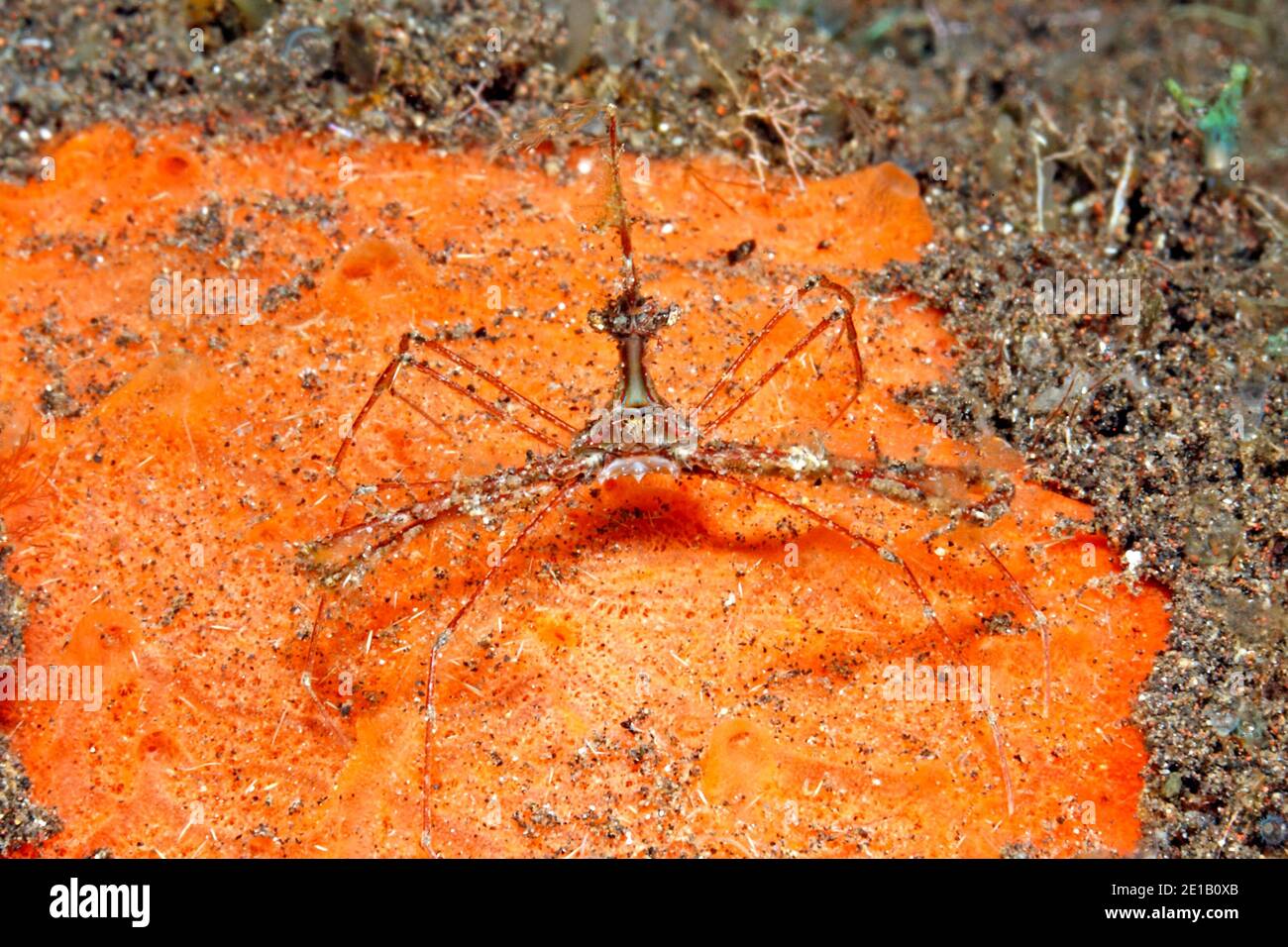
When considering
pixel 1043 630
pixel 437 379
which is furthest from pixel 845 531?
pixel 437 379

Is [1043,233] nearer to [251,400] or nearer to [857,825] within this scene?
[857,825]

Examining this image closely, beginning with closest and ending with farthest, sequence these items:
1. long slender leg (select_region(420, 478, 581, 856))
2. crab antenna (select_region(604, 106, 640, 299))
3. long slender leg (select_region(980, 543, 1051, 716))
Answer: long slender leg (select_region(420, 478, 581, 856)) < long slender leg (select_region(980, 543, 1051, 716)) < crab antenna (select_region(604, 106, 640, 299))

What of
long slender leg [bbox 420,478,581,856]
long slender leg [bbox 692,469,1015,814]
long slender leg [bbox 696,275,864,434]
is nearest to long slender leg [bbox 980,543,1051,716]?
long slender leg [bbox 692,469,1015,814]

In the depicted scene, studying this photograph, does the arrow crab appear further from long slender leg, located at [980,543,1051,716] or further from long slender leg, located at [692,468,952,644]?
long slender leg, located at [980,543,1051,716]

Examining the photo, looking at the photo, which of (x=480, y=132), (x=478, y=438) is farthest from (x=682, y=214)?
(x=478, y=438)

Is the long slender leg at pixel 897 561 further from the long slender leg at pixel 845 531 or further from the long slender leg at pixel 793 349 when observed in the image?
the long slender leg at pixel 793 349

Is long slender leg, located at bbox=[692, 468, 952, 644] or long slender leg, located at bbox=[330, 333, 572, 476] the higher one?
long slender leg, located at bbox=[330, 333, 572, 476]
